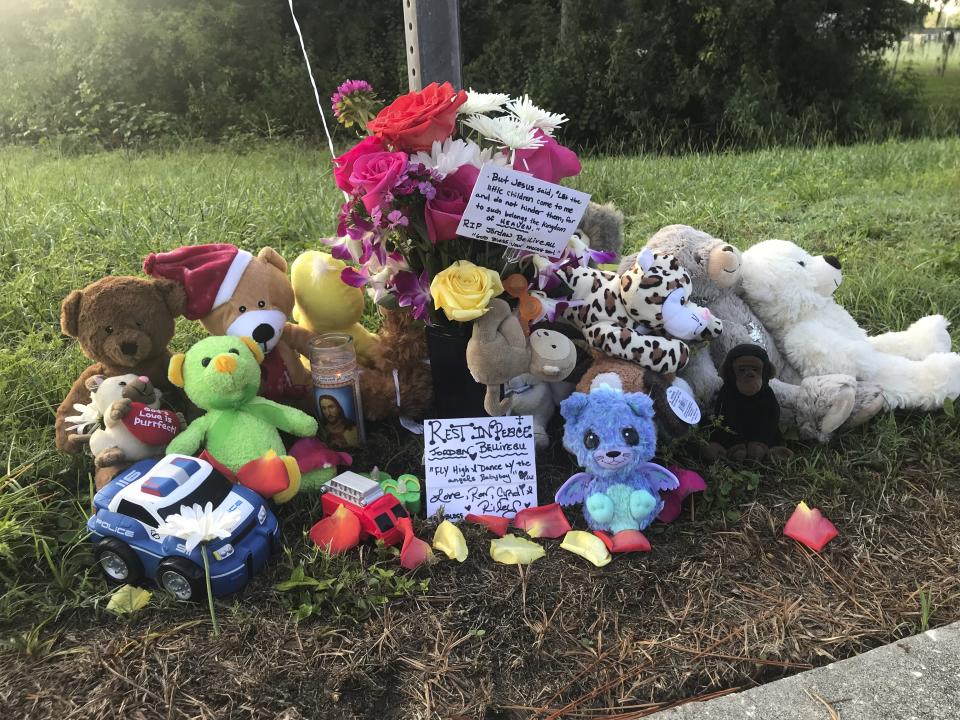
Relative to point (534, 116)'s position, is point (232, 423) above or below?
below

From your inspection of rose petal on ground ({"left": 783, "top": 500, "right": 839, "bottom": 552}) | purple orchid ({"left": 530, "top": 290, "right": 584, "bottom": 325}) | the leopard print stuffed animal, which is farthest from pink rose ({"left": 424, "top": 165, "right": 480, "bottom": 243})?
rose petal on ground ({"left": 783, "top": 500, "right": 839, "bottom": 552})

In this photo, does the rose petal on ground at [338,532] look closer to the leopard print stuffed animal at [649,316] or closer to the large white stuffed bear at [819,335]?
the leopard print stuffed animal at [649,316]

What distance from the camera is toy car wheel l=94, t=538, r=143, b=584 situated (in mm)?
1859

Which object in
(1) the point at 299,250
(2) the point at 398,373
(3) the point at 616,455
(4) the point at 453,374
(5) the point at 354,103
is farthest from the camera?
(1) the point at 299,250

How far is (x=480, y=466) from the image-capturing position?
215 cm

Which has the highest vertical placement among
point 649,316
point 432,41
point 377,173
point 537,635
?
point 432,41

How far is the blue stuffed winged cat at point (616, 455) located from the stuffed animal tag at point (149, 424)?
1.11 m

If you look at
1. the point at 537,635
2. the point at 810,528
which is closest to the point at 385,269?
the point at 537,635

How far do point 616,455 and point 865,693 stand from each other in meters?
0.76

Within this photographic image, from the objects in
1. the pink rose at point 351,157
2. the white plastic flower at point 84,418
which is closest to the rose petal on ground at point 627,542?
the pink rose at point 351,157

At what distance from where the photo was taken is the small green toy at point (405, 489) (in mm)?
2164

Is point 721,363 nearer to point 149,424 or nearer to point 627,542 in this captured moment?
point 627,542

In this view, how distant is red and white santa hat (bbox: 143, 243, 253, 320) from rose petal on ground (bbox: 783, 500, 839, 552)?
68.0 inches

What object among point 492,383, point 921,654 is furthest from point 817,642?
point 492,383
